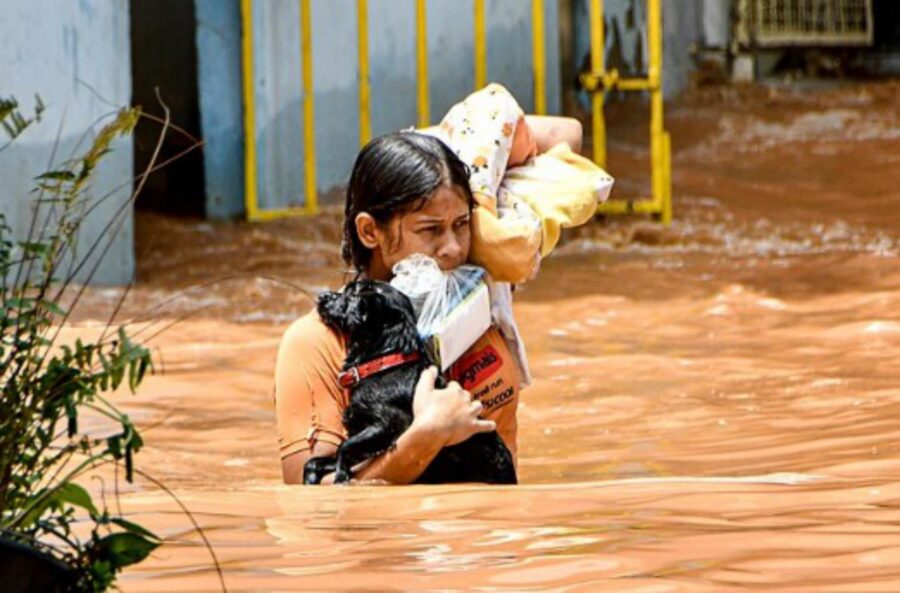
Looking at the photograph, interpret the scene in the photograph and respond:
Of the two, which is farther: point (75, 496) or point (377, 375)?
point (377, 375)

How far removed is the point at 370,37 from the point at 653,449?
658 cm

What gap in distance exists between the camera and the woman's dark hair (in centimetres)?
421

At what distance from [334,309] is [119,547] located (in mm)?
1418

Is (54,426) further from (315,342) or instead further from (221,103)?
(221,103)

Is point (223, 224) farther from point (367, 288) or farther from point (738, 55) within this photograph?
point (367, 288)

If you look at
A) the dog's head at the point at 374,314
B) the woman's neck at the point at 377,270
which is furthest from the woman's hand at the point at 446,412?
the woman's neck at the point at 377,270

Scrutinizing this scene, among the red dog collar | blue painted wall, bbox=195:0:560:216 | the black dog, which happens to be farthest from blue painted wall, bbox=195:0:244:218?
the red dog collar

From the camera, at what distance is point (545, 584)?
3.21 m

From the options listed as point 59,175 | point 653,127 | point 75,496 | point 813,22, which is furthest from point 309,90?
point 75,496

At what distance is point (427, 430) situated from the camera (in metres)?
3.98

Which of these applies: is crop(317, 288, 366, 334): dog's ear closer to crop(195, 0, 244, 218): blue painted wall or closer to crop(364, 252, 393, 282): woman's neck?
crop(364, 252, 393, 282): woman's neck

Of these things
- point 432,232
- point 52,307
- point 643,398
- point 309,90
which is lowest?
point 643,398

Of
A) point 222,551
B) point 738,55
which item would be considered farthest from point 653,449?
point 738,55

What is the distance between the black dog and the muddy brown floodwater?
0.34 feet
